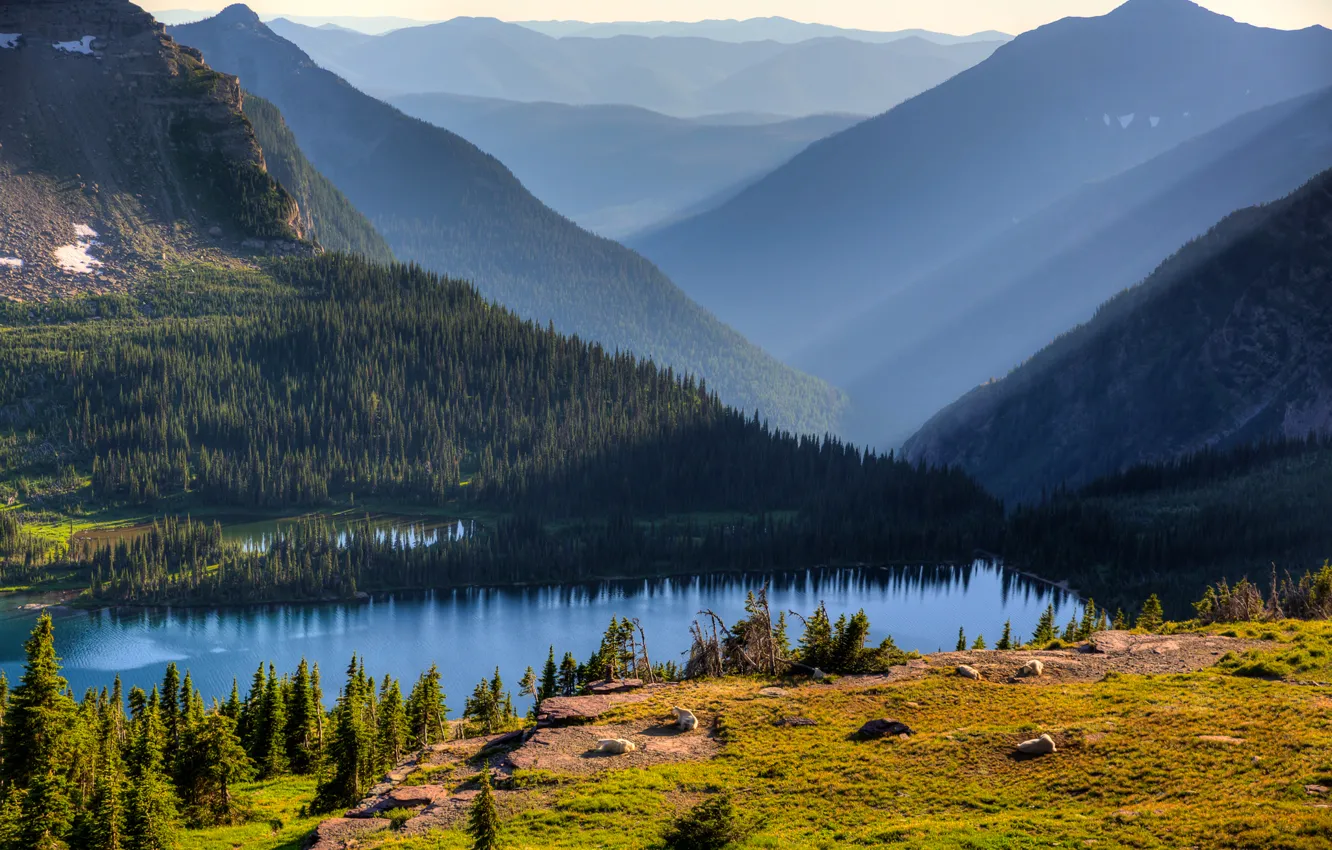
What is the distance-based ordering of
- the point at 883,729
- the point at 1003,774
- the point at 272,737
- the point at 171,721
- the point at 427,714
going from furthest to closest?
the point at 272,737 → the point at 171,721 → the point at 427,714 → the point at 883,729 → the point at 1003,774

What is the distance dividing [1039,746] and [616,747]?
74.5 ft

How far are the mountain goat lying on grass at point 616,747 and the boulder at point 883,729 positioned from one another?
12.6 metres

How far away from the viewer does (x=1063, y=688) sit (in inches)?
3260

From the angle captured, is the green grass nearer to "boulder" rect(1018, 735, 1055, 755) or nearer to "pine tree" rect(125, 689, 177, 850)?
"pine tree" rect(125, 689, 177, 850)

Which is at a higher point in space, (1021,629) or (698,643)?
(698,643)

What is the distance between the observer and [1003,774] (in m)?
67.4

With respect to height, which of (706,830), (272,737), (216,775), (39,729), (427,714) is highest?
(39,729)

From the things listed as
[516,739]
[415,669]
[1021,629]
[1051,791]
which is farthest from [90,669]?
[1051,791]

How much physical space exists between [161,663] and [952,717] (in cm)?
12932

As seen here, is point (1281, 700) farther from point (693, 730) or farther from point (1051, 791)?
point (693, 730)

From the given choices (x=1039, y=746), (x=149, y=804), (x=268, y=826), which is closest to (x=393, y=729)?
(x=268, y=826)

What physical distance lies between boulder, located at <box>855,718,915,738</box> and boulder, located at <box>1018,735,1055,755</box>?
25.5 ft

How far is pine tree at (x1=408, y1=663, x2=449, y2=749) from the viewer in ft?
352

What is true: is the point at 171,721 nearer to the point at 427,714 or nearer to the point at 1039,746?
the point at 427,714
